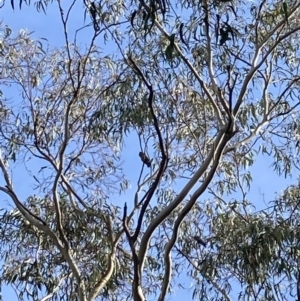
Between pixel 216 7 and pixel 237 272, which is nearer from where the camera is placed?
pixel 216 7

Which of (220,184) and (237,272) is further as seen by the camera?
(220,184)

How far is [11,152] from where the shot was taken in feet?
20.0

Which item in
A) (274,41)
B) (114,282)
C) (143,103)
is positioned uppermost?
(274,41)

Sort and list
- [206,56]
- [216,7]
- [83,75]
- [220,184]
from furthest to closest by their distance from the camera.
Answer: [220,184] < [83,75] < [206,56] < [216,7]

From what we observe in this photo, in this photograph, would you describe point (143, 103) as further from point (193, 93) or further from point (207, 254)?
point (207, 254)

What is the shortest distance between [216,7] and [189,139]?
152cm

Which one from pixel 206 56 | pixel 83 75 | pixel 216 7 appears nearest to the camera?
pixel 216 7

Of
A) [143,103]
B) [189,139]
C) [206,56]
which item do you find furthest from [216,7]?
[189,139]

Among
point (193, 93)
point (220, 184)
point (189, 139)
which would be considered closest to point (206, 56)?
point (193, 93)

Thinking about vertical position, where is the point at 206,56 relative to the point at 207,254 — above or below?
above

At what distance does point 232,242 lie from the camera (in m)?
5.71

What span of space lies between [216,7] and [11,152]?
197 centimetres

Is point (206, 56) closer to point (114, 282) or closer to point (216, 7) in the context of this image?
point (216, 7)

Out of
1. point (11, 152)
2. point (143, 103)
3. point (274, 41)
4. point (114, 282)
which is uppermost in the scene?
point (274, 41)
